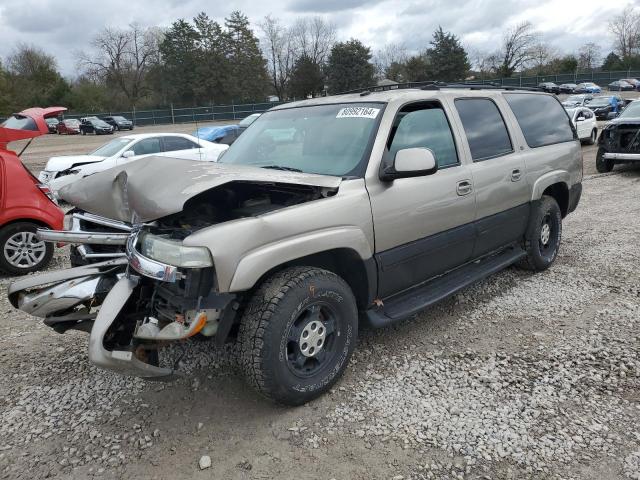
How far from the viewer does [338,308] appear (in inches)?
122

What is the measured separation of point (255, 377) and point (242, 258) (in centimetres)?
69

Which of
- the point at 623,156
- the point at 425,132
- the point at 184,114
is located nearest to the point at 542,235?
the point at 425,132

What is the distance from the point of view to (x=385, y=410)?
9.95 ft

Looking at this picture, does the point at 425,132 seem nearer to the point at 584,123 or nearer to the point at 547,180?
the point at 547,180

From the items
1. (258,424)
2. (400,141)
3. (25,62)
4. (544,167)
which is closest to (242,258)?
(258,424)

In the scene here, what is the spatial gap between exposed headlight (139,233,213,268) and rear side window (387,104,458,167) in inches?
63.4

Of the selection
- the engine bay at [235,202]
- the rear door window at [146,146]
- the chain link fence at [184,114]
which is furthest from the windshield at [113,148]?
the chain link fence at [184,114]

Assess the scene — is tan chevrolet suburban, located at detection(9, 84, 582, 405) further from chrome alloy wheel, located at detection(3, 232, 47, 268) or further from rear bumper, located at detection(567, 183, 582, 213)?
chrome alloy wheel, located at detection(3, 232, 47, 268)

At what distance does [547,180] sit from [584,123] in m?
15.2

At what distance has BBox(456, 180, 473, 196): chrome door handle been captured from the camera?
3.89 metres

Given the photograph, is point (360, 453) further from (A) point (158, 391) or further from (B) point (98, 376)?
(B) point (98, 376)

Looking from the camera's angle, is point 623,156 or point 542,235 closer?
→ point 542,235

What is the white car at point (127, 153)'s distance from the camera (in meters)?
11.3

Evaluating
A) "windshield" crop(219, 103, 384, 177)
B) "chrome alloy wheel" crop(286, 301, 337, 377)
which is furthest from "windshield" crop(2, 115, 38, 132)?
"chrome alloy wheel" crop(286, 301, 337, 377)
